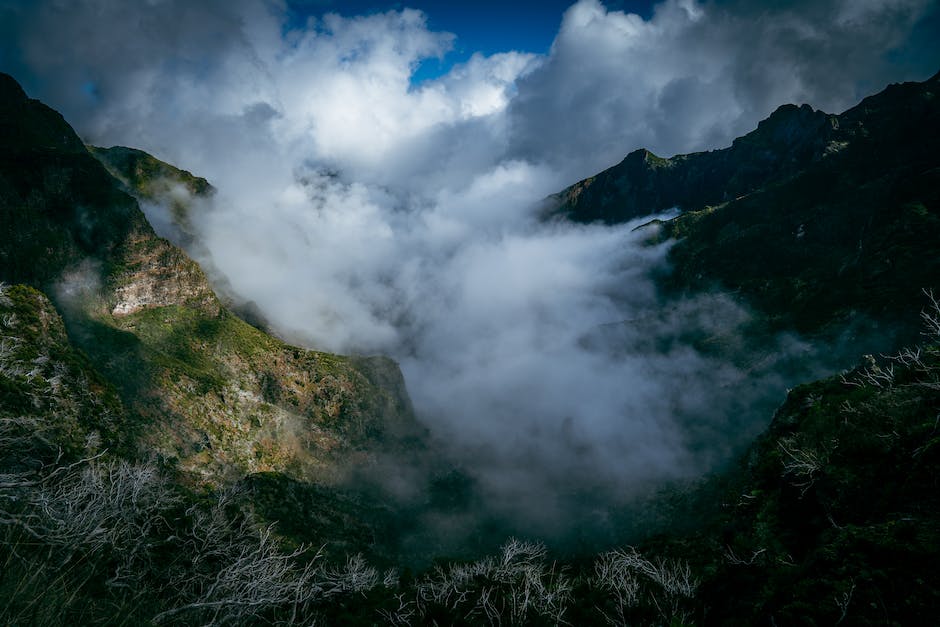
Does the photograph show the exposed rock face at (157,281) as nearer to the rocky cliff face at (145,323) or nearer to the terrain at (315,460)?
the rocky cliff face at (145,323)

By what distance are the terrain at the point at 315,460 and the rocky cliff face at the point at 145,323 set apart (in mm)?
822

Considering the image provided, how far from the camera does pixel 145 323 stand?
5315 inches

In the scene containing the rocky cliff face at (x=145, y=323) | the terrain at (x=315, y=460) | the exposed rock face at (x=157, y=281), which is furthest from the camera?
the exposed rock face at (x=157, y=281)

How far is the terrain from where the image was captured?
12688 millimetres

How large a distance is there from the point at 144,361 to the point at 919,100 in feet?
1121

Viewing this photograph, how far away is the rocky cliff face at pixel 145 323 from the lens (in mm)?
103188

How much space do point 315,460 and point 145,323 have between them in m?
83.7

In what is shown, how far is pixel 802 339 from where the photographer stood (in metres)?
144

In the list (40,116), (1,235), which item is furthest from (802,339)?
(40,116)

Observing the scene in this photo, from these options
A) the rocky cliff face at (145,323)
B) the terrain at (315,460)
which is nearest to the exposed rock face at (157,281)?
the rocky cliff face at (145,323)

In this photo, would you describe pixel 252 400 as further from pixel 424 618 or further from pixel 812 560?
pixel 812 560

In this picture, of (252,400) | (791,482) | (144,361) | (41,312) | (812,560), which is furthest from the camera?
(252,400)

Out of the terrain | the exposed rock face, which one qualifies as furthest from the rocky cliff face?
the terrain

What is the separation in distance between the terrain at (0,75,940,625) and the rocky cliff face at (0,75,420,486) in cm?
82
